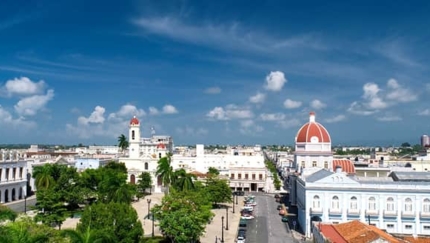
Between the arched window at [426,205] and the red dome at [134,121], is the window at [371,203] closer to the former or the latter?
the arched window at [426,205]

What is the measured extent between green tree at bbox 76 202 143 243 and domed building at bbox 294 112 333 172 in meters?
37.6

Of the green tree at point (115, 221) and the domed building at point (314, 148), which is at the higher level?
the domed building at point (314, 148)

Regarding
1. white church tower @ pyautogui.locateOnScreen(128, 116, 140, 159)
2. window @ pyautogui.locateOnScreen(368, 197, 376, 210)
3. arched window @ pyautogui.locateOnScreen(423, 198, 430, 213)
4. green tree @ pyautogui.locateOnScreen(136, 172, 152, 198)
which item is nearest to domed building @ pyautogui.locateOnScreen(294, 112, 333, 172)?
window @ pyautogui.locateOnScreen(368, 197, 376, 210)

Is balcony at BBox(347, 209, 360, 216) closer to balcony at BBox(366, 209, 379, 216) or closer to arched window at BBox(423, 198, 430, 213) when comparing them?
balcony at BBox(366, 209, 379, 216)

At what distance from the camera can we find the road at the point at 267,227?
51969mm

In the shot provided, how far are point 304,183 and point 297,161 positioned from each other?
16965 millimetres

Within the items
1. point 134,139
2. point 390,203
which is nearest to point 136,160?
point 134,139

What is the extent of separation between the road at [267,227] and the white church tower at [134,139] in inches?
1557

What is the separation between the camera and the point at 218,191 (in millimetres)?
74125

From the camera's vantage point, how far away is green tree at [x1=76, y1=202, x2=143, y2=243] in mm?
35906

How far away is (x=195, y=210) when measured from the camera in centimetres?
4422

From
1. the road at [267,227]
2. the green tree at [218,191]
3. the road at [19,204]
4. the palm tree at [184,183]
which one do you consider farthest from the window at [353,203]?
the road at [19,204]

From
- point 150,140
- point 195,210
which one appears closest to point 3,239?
point 195,210

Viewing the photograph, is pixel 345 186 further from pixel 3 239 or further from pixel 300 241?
pixel 3 239
